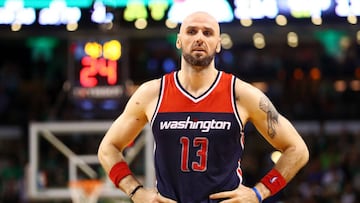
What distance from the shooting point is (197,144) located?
17.8ft

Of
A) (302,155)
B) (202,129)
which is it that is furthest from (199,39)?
(302,155)

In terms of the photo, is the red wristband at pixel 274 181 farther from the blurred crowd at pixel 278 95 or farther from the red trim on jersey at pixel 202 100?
the blurred crowd at pixel 278 95

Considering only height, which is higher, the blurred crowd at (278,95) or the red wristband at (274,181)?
the red wristband at (274,181)

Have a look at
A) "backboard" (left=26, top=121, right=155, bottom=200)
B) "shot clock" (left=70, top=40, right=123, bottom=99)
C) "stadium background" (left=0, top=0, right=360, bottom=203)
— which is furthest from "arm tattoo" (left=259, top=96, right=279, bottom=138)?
"stadium background" (left=0, top=0, right=360, bottom=203)

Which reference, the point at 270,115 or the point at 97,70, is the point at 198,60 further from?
the point at 97,70

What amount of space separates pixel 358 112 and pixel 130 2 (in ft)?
29.0

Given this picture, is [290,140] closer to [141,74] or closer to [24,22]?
[24,22]

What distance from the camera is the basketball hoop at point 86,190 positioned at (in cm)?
1260

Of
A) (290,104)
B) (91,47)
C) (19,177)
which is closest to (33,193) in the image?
(91,47)

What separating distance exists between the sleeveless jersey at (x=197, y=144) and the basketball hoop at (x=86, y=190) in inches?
281

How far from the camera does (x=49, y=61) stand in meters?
19.2

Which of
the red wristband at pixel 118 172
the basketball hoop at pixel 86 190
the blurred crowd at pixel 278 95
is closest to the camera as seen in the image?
the red wristband at pixel 118 172

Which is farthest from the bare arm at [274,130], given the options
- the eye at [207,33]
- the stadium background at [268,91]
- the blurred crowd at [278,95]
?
the blurred crowd at [278,95]

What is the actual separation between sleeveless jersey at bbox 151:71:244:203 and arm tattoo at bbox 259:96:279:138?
22 centimetres
